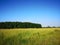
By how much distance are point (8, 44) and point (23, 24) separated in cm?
3939

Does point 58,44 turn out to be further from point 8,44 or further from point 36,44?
point 8,44

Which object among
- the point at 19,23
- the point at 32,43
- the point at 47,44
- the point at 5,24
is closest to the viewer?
the point at 47,44

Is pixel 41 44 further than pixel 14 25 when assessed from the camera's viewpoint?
No

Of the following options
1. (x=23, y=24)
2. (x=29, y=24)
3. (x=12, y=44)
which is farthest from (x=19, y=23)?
(x=12, y=44)

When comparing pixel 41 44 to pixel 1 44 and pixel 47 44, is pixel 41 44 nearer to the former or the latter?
pixel 47 44

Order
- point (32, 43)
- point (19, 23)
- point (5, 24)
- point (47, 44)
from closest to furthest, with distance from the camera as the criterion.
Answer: point (47, 44) < point (32, 43) < point (5, 24) < point (19, 23)

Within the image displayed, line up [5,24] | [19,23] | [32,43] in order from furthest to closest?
[19,23]
[5,24]
[32,43]

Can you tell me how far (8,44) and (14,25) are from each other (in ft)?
126

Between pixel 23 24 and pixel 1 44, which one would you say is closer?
pixel 1 44

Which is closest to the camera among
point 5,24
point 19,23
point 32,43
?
point 32,43

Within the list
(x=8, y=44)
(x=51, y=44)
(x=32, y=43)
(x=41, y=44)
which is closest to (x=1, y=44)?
(x=8, y=44)

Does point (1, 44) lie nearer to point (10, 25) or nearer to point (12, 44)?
point (12, 44)

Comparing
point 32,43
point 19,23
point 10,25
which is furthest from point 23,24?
point 32,43

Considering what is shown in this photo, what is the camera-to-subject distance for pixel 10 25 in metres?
46.2
